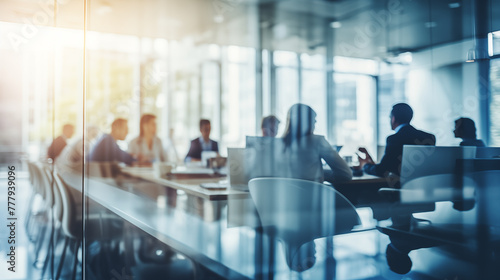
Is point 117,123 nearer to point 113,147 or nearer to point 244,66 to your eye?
point 113,147

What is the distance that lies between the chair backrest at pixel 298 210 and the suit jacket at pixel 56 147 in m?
1.71

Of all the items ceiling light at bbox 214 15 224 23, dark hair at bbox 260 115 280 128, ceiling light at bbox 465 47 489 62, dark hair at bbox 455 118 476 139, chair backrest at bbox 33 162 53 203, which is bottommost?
chair backrest at bbox 33 162 53 203

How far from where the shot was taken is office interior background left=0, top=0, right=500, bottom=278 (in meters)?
1.99

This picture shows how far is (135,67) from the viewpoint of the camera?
277 inches

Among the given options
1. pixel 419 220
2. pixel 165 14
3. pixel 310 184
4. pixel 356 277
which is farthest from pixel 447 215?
pixel 165 14

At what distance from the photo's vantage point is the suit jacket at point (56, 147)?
284cm

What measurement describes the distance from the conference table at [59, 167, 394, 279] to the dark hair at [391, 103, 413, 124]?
397mm

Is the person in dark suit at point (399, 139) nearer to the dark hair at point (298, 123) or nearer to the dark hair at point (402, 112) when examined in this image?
the dark hair at point (402, 112)

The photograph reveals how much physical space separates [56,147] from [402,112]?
2.60 metres

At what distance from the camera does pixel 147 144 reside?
14.9 feet

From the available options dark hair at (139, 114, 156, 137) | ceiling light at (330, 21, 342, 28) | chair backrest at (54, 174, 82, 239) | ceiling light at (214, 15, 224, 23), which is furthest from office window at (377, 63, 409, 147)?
ceiling light at (214, 15, 224, 23)

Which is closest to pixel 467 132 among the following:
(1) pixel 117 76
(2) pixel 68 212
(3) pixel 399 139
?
(3) pixel 399 139

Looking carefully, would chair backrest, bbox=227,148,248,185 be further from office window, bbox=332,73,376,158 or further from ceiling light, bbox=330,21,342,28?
ceiling light, bbox=330,21,342,28

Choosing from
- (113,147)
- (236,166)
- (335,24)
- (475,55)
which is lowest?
(236,166)
